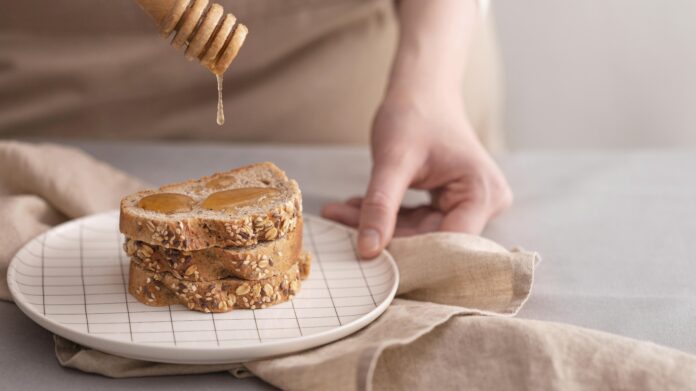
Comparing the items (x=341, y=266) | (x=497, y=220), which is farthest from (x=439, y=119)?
(x=341, y=266)

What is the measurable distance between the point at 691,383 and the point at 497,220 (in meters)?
0.72

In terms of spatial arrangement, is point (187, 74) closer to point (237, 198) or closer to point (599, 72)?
point (237, 198)

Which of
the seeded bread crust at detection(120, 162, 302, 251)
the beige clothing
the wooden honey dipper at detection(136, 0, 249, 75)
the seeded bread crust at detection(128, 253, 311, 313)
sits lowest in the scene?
the beige clothing

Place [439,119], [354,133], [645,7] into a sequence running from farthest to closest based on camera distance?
[645,7], [354,133], [439,119]

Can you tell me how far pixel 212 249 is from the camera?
123cm

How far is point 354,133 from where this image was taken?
237 cm

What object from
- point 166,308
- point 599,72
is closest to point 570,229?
point 166,308

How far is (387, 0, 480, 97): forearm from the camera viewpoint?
68.3 inches

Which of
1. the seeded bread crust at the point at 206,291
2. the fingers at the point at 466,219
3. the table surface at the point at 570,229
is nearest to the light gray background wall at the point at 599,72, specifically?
the table surface at the point at 570,229

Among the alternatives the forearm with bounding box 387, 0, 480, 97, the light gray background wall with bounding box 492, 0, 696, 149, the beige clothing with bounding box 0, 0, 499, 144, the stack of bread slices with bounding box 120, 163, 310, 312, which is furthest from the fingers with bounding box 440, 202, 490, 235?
the light gray background wall with bounding box 492, 0, 696, 149

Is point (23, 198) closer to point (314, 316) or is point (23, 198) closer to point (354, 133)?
point (314, 316)

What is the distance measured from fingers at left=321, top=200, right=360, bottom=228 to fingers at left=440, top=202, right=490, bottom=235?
166 millimetres

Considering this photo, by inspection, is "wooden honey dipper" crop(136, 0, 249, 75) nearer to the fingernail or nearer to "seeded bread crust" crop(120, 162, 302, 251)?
"seeded bread crust" crop(120, 162, 302, 251)

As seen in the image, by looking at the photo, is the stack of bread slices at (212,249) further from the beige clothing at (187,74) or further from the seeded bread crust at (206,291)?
the beige clothing at (187,74)
